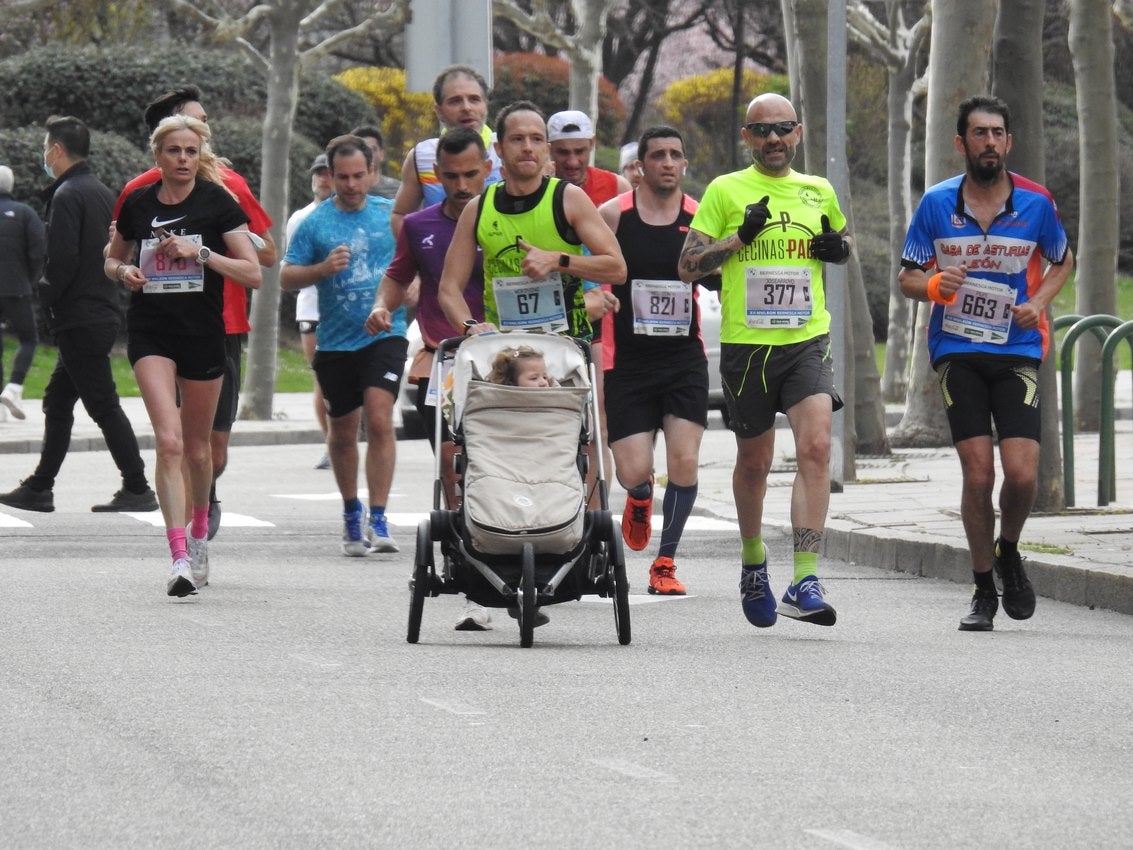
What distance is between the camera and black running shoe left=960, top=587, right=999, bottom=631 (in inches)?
352

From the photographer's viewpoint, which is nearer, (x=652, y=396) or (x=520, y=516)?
(x=520, y=516)

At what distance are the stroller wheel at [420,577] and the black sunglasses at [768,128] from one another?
1893 mm

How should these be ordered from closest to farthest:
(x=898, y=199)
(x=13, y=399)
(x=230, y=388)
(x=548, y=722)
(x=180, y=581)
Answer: (x=548, y=722)
(x=180, y=581)
(x=230, y=388)
(x=13, y=399)
(x=898, y=199)

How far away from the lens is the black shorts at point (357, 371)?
36.5 feet

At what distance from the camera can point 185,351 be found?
986 centimetres

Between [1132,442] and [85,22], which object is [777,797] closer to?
[1132,442]

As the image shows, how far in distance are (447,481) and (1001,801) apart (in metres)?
3.75

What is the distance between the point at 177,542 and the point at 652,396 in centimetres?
206

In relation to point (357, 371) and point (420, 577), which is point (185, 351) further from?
point (420, 577)

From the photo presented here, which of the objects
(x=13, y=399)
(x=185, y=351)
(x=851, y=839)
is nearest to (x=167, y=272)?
(x=185, y=351)

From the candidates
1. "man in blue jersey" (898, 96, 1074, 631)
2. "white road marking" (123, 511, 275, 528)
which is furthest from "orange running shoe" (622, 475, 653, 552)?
"white road marking" (123, 511, 275, 528)

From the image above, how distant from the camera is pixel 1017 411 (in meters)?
8.78

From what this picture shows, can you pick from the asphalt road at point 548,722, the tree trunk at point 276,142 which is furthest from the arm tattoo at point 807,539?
the tree trunk at point 276,142

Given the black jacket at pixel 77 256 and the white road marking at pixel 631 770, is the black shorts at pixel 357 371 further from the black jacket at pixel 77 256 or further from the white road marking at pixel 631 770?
the white road marking at pixel 631 770
